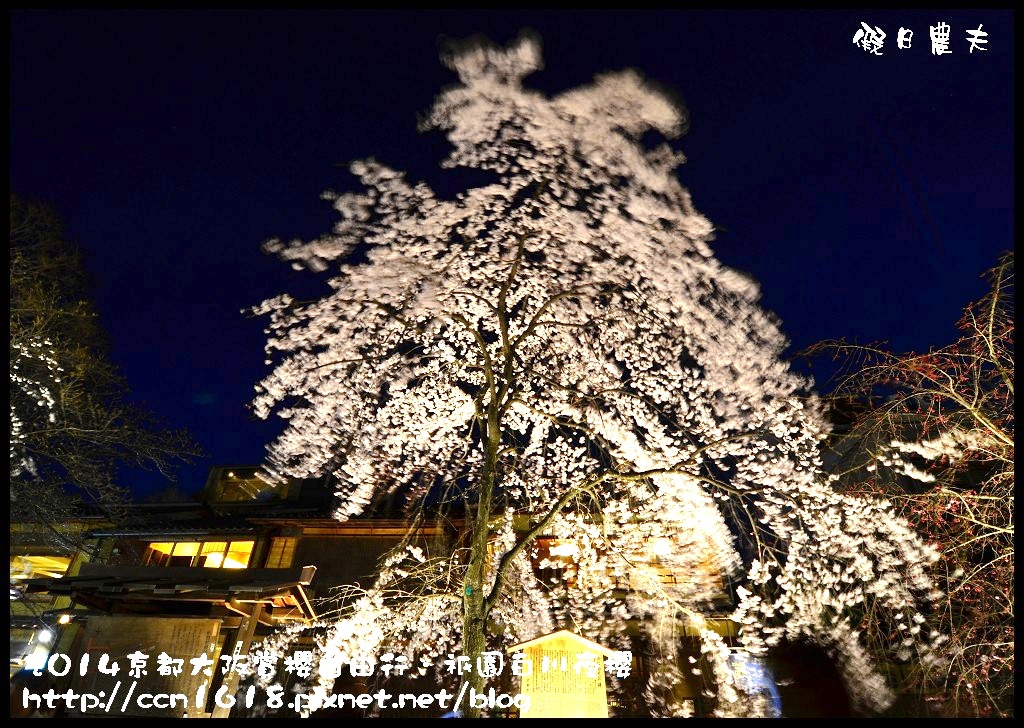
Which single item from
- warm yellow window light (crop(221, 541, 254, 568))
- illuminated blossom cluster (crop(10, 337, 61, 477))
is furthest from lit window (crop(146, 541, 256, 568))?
illuminated blossom cluster (crop(10, 337, 61, 477))

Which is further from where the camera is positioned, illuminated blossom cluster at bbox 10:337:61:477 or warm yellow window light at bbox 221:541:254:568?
warm yellow window light at bbox 221:541:254:568

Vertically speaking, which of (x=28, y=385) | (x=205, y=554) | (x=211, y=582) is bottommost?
(x=211, y=582)

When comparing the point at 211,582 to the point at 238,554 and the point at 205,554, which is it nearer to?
the point at 238,554

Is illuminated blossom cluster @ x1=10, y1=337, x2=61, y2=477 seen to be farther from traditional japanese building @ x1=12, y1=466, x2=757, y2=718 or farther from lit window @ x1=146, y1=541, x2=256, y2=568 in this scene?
lit window @ x1=146, y1=541, x2=256, y2=568

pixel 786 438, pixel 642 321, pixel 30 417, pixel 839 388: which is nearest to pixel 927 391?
pixel 839 388

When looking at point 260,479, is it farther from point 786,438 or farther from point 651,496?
point 786,438

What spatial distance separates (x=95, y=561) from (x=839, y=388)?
21.7m

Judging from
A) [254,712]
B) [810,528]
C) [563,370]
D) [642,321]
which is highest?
[642,321]

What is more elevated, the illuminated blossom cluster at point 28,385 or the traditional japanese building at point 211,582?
the illuminated blossom cluster at point 28,385

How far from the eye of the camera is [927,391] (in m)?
7.77

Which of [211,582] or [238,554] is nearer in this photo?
[211,582]

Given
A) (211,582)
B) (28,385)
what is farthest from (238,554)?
(28,385)

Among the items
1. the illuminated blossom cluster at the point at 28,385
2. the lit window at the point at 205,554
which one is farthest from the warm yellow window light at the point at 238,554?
the illuminated blossom cluster at the point at 28,385

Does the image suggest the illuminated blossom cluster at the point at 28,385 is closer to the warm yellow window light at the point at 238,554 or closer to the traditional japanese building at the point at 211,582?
the traditional japanese building at the point at 211,582
